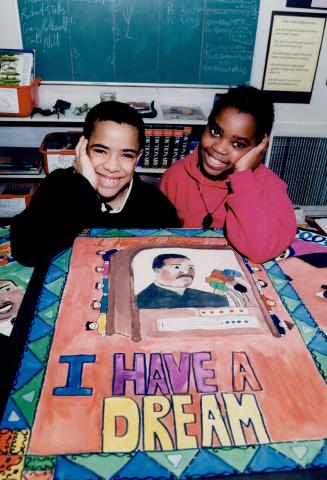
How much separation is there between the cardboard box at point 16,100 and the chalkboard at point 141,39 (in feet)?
1.25

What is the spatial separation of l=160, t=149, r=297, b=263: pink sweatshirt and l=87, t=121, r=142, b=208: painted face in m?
0.35

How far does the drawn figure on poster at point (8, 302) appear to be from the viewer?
2.49 feet

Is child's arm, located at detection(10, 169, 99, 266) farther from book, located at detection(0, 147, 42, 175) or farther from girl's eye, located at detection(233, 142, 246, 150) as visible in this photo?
book, located at detection(0, 147, 42, 175)

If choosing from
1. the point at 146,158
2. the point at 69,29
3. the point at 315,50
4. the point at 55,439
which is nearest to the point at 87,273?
the point at 55,439

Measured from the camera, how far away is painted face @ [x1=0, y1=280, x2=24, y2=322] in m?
0.79

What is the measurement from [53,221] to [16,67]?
7.48ft

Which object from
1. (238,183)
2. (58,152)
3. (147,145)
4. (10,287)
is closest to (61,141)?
(58,152)

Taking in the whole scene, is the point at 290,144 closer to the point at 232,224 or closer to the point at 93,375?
the point at 232,224

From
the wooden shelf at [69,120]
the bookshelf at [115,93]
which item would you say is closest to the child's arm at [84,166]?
the wooden shelf at [69,120]

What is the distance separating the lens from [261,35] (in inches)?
123

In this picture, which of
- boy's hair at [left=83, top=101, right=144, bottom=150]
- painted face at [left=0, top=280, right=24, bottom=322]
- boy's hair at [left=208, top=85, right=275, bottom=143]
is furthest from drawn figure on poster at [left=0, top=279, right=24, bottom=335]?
boy's hair at [left=208, top=85, right=275, bottom=143]

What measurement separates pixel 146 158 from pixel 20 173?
989 mm

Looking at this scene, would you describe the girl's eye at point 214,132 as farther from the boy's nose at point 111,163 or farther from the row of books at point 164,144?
the row of books at point 164,144

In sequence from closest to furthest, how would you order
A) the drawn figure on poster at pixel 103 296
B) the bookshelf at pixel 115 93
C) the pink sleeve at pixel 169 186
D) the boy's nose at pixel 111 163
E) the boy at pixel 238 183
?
the drawn figure on poster at pixel 103 296
the boy at pixel 238 183
the boy's nose at pixel 111 163
the pink sleeve at pixel 169 186
the bookshelf at pixel 115 93
